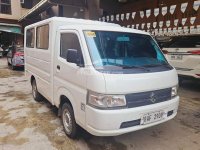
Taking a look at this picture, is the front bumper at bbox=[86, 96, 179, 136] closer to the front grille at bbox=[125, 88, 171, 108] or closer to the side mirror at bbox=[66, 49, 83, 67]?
the front grille at bbox=[125, 88, 171, 108]

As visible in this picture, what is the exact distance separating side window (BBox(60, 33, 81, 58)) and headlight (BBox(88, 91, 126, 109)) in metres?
0.87

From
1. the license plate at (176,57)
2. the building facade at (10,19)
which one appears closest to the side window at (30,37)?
the license plate at (176,57)

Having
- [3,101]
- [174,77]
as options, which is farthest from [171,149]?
[3,101]

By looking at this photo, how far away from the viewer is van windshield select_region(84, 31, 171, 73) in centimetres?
334

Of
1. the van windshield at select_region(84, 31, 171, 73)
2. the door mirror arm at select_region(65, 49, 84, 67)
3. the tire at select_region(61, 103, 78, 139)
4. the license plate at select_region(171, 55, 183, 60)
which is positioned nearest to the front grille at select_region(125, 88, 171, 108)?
the van windshield at select_region(84, 31, 171, 73)

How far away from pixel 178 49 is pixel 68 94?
493cm

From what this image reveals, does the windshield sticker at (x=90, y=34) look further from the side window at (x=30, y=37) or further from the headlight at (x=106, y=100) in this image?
the side window at (x=30, y=37)

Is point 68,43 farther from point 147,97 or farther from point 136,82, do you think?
point 147,97

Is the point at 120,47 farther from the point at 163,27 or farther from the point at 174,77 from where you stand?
the point at 163,27

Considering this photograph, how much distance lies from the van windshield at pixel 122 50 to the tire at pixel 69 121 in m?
1.07

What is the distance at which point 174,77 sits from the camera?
12.4 ft

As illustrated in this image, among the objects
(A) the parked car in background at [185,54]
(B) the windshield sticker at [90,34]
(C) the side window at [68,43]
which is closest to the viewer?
(B) the windshield sticker at [90,34]

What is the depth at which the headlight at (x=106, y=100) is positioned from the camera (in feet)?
9.78

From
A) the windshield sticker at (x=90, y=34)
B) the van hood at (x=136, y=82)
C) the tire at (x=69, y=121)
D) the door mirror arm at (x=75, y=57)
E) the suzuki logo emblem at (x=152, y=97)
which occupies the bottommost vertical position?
the tire at (x=69, y=121)
